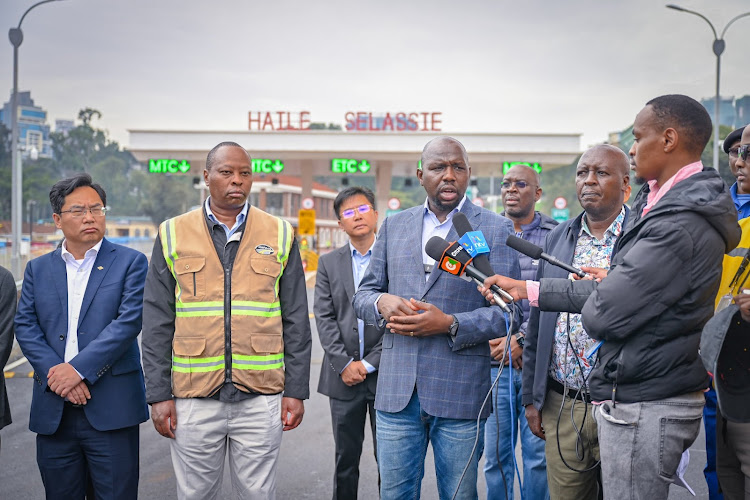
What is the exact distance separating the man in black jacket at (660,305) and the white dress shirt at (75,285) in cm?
292

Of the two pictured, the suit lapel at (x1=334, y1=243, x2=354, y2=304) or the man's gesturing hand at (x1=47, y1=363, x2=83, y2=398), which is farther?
the suit lapel at (x1=334, y1=243, x2=354, y2=304)

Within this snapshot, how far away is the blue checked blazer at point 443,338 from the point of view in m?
3.66

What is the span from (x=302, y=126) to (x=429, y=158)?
3064cm

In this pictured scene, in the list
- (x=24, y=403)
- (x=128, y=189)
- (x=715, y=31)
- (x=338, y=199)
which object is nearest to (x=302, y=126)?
(x=715, y=31)

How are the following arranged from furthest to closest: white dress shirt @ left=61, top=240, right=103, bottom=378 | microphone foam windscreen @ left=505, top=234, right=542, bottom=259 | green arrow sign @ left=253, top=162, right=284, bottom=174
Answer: green arrow sign @ left=253, top=162, right=284, bottom=174
white dress shirt @ left=61, top=240, right=103, bottom=378
microphone foam windscreen @ left=505, top=234, right=542, bottom=259

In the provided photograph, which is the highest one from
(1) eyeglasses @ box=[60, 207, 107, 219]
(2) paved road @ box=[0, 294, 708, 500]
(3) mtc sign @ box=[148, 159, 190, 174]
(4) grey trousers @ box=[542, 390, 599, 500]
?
(3) mtc sign @ box=[148, 159, 190, 174]

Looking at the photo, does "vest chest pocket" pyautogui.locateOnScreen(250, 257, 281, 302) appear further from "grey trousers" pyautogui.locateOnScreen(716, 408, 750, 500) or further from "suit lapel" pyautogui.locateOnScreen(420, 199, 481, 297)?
"grey trousers" pyautogui.locateOnScreen(716, 408, 750, 500)

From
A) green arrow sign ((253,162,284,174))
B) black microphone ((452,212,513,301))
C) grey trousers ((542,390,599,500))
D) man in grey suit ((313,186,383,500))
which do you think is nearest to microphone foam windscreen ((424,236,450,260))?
black microphone ((452,212,513,301))

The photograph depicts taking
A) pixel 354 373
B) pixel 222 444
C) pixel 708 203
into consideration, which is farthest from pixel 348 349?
pixel 708 203

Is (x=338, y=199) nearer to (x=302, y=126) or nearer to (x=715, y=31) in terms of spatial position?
(x=715, y=31)

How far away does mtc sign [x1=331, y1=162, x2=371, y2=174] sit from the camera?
92.4ft

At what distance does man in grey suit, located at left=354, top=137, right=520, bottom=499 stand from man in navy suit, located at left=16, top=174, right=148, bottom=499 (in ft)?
4.94

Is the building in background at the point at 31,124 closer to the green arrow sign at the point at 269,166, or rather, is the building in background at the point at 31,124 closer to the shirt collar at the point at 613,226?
the green arrow sign at the point at 269,166

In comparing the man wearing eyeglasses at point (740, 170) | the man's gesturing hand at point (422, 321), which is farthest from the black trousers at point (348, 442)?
the man wearing eyeglasses at point (740, 170)
